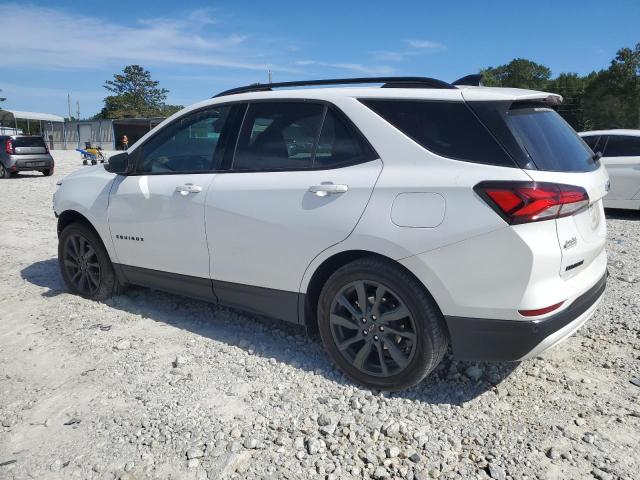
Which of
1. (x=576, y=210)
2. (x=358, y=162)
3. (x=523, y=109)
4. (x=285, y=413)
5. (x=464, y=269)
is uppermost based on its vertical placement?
(x=523, y=109)

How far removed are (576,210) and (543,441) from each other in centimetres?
120

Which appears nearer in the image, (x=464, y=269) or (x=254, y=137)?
(x=464, y=269)

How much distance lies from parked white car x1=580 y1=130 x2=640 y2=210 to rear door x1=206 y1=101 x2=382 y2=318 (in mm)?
7022

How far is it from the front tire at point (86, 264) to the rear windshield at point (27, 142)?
652 inches

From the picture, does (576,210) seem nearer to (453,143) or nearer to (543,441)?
(453,143)

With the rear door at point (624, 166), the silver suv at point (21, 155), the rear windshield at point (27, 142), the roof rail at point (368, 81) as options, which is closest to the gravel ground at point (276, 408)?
the roof rail at point (368, 81)

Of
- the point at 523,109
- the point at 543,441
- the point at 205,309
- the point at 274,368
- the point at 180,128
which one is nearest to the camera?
the point at 543,441

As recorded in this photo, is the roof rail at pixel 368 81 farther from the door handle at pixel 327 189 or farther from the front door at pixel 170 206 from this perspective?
the door handle at pixel 327 189

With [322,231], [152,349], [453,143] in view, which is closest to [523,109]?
[453,143]

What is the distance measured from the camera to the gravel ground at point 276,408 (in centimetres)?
253

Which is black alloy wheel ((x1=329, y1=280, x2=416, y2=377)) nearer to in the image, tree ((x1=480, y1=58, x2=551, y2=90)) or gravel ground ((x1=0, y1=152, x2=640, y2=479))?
gravel ground ((x1=0, y1=152, x2=640, y2=479))

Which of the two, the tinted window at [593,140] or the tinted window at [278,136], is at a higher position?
the tinted window at [593,140]

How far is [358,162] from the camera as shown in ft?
10.1

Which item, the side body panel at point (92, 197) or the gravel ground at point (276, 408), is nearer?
the gravel ground at point (276, 408)
